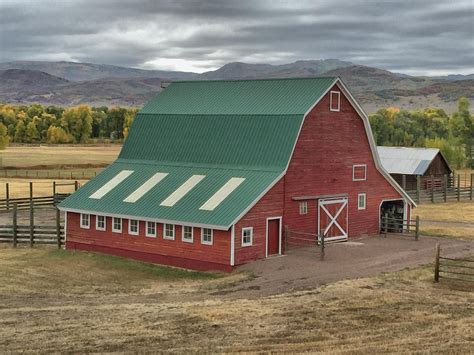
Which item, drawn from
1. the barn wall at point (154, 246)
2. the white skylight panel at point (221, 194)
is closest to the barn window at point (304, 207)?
the white skylight panel at point (221, 194)

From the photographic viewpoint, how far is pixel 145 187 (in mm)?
36250

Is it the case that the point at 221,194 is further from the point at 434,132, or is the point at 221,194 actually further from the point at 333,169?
the point at 434,132

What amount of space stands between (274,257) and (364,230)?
850 cm

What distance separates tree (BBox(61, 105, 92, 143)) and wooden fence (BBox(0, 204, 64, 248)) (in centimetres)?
12780

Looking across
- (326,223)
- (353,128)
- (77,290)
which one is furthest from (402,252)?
(77,290)

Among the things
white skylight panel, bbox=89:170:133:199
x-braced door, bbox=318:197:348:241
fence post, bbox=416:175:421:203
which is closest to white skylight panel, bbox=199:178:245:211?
x-braced door, bbox=318:197:348:241

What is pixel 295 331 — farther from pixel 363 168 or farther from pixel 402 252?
pixel 363 168

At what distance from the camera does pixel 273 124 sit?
35281 mm

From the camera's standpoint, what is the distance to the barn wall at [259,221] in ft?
102

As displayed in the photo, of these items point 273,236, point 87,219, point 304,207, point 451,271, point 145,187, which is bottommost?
point 451,271

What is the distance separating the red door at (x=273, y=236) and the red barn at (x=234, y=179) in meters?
0.06

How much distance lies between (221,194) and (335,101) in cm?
814

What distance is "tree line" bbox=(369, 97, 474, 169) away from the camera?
104419mm

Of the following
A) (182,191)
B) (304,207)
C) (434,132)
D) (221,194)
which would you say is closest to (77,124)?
(434,132)
